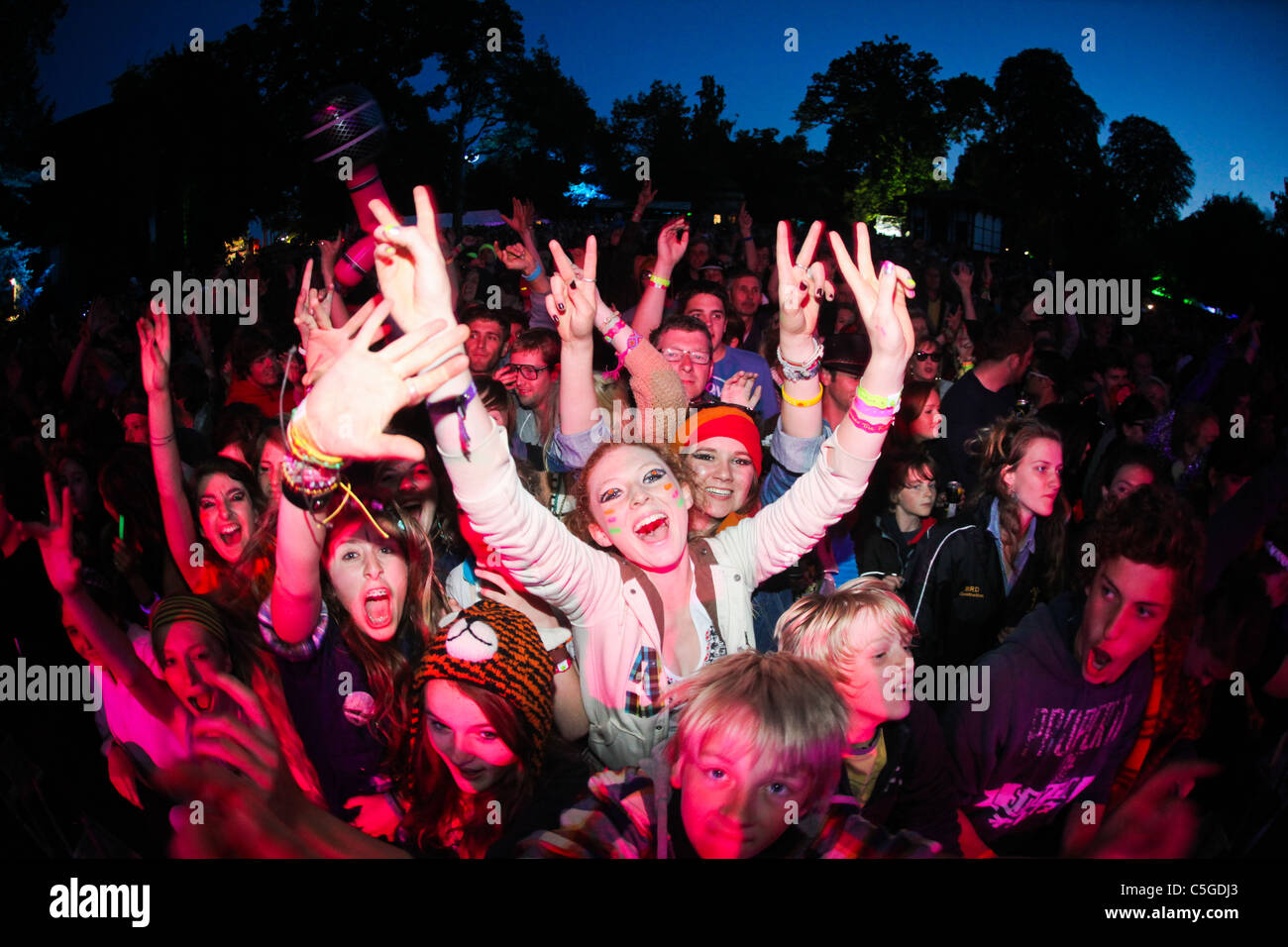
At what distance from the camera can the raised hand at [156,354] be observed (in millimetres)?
2658

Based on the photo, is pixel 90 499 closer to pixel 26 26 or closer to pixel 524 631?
pixel 26 26

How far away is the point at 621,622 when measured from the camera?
2.25 meters

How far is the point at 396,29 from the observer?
3.27m

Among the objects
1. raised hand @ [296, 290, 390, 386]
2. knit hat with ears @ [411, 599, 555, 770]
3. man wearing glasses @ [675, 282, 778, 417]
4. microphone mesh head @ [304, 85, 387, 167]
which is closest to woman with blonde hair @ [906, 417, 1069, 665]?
man wearing glasses @ [675, 282, 778, 417]

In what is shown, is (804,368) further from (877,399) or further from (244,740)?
(244,740)

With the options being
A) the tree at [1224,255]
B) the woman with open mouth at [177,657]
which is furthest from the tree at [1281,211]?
the woman with open mouth at [177,657]

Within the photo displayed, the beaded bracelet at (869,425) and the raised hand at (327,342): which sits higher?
the raised hand at (327,342)

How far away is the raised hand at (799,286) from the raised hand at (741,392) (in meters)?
0.57

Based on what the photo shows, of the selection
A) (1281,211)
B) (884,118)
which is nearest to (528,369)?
(884,118)

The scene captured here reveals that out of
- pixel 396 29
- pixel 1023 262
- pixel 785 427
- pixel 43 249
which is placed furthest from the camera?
pixel 1023 262

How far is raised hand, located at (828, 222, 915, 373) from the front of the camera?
7.38 feet

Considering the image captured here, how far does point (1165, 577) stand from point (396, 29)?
129 inches

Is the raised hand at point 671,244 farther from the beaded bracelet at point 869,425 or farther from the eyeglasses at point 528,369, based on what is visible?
the beaded bracelet at point 869,425
